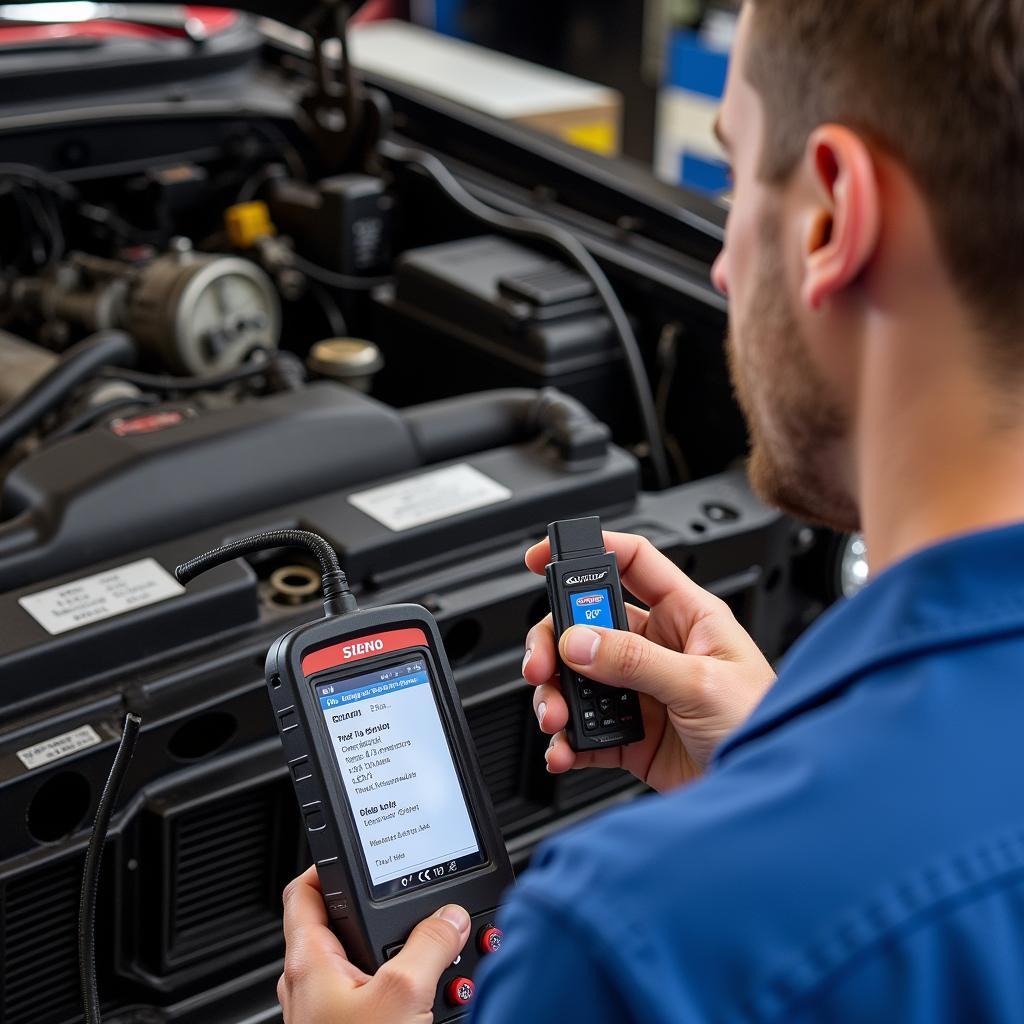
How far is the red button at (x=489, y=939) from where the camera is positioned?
799mm

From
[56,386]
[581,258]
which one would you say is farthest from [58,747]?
[581,258]

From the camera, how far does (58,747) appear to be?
91cm

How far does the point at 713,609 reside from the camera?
2.97ft

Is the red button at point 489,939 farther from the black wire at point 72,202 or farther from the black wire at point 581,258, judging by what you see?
the black wire at point 72,202

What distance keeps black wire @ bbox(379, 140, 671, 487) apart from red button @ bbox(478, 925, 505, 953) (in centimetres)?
64

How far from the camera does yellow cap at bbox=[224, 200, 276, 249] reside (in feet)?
5.20

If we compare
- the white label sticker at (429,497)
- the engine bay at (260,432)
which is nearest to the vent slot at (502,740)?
the engine bay at (260,432)

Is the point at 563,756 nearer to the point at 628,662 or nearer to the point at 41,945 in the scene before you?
the point at 628,662

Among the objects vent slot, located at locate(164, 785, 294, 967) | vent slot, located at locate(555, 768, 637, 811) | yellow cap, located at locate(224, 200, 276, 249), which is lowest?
vent slot, located at locate(555, 768, 637, 811)

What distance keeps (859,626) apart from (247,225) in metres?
1.18

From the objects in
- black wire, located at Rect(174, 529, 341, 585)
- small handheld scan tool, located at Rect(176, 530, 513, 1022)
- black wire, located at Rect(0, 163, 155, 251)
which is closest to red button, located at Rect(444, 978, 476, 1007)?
small handheld scan tool, located at Rect(176, 530, 513, 1022)

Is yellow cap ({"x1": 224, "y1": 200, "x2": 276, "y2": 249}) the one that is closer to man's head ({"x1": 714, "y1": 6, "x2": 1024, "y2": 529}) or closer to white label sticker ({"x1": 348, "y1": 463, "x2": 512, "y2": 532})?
white label sticker ({"x1": 348, "y1": 463, "x2": 512, "y2": 532})

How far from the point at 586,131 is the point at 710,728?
1.83 m

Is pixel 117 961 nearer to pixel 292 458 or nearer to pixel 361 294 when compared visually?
pixel 292 458
